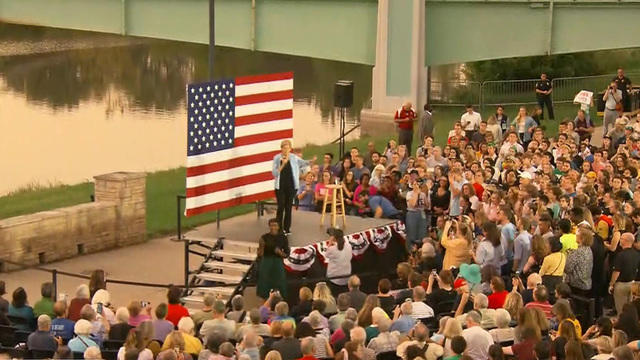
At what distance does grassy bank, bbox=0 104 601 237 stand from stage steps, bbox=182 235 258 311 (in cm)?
528

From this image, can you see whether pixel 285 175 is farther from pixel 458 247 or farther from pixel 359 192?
pixel 458 247

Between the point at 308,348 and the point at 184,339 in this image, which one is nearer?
the point at 308,348

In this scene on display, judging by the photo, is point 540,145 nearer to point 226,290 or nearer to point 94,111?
point 226,290

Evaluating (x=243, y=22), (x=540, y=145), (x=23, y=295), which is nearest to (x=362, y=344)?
(x=23, y=295)

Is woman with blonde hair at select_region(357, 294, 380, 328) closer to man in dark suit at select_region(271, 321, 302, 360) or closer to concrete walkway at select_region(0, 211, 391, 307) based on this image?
man in dark suit at select_region(271, 321, 302, 360)

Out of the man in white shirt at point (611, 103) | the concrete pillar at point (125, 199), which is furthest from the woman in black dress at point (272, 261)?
the man in white shirt at point (611, 103)

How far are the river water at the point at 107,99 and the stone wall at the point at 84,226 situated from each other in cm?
1129

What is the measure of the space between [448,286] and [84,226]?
32.7 feet

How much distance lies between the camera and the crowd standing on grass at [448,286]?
631 inches

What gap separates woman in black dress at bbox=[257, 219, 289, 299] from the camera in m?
21.2

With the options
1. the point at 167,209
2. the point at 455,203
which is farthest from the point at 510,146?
the point at 167,209

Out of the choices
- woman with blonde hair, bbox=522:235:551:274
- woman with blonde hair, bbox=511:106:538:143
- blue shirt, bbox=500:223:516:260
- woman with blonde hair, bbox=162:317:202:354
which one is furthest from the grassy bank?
woman with blonde hair, bbox=162:317:202:354

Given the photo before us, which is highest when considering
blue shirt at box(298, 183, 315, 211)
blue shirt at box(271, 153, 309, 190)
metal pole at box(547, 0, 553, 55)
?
metal pole at box(547, 0, 553, 55)

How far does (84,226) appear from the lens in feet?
87.4
